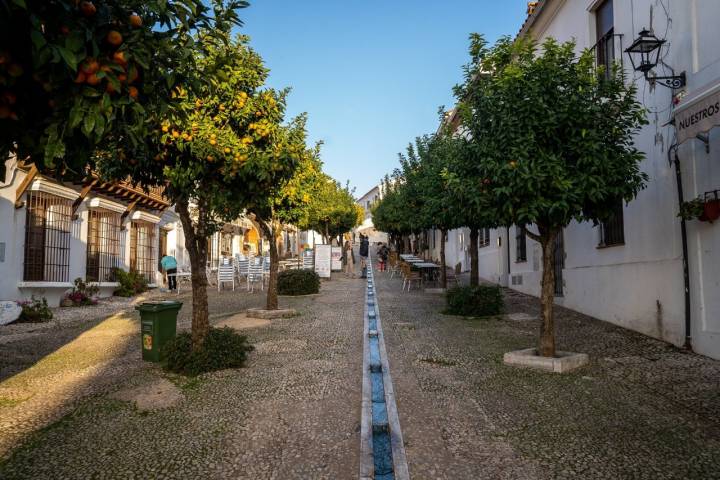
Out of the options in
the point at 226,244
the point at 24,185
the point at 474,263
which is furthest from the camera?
the point at 226,244

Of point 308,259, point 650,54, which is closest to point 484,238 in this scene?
point 308,259

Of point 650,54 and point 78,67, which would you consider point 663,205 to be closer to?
point 650,54

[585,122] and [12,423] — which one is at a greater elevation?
[585,122]

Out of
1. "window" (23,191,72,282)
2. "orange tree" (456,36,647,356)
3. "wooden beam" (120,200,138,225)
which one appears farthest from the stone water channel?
"wooden beam" (120,200,138,225)

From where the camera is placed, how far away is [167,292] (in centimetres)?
1844

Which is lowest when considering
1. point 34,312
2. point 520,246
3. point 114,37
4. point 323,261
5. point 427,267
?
point 34,312

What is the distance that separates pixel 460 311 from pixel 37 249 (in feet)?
33.5

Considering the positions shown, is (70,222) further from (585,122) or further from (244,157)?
(585,122)

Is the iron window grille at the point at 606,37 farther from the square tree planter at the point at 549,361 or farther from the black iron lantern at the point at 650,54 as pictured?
the square tree planter at the point at 549,361

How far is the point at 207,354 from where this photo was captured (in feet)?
20.3

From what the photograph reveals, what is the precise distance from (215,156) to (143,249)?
1445 cm

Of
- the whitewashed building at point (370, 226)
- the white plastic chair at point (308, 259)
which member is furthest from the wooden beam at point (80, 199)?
the whitewashed building at point (370, 226)

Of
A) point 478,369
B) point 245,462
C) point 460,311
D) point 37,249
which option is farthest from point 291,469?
point 37,249

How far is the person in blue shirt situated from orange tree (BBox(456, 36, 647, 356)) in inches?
562
